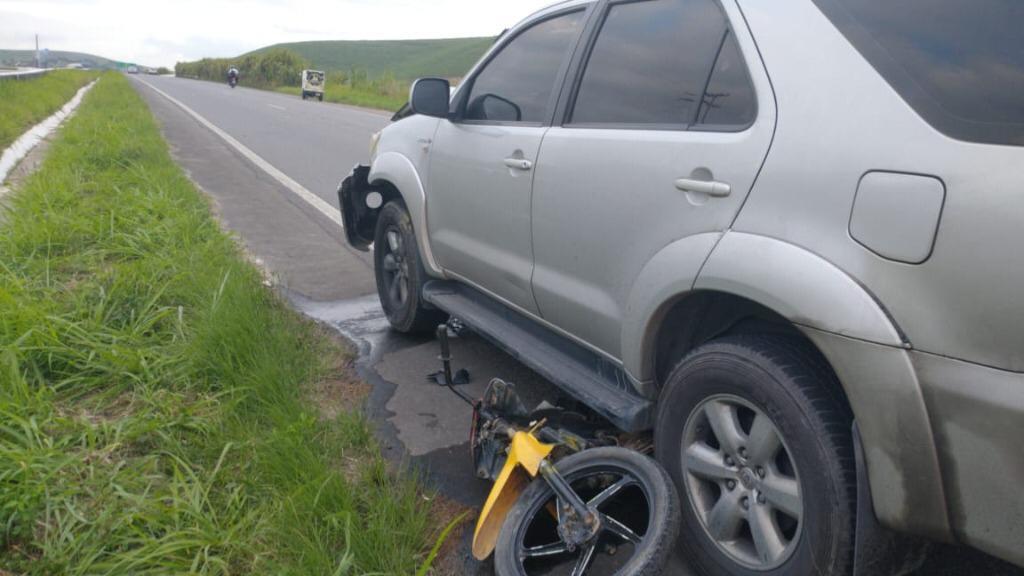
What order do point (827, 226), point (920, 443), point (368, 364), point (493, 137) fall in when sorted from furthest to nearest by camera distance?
1. point (368, 364)
2. point (493, 137)
3. point (827, 226)
4. point (920, 443)

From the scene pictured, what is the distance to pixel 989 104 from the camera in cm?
183

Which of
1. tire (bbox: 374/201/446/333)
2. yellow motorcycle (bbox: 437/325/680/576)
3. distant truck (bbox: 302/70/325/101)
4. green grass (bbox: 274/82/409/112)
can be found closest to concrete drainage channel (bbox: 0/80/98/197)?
tire (bbox: 374/201/446/333)

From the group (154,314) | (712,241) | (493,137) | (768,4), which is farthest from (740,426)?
(154,314)

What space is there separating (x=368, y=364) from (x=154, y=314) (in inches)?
46.3

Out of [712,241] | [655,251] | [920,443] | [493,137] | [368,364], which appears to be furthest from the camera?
[368,364]

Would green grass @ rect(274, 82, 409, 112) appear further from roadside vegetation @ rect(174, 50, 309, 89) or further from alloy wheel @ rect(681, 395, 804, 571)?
alloy wheel @ rect(681, 395, 804, 571)

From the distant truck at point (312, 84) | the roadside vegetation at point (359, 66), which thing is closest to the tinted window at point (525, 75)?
the roadside vegetation at point (359, 66)

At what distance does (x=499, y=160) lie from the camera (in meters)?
3.54

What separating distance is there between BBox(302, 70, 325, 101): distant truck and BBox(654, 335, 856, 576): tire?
4149 centimetres

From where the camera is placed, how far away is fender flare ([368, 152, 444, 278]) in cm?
431

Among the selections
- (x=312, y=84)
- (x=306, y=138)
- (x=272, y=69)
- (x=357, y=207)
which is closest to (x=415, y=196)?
(x=357, y=207)

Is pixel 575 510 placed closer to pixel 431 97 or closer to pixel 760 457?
pixel 760 457

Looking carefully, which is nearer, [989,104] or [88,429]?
[989,104]

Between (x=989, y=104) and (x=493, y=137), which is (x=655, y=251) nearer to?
(x=989, y=104)
